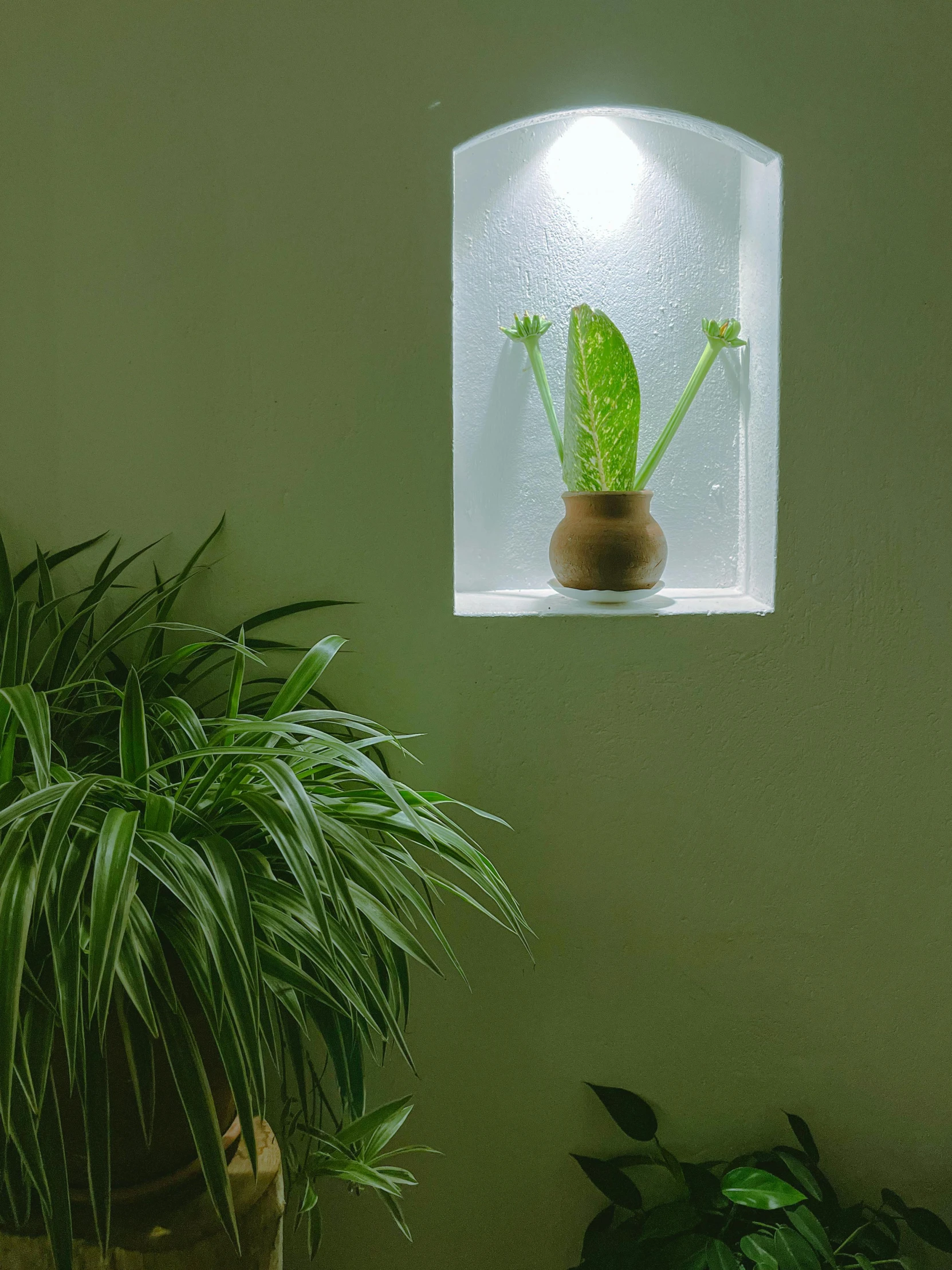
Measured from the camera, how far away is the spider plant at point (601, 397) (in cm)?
150

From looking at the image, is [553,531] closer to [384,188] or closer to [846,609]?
[846,609]

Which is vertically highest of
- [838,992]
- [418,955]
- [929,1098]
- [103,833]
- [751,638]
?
[751,638]

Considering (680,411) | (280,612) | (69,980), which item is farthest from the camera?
(680,411)

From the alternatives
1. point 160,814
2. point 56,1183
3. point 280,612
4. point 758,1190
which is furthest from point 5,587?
point 758,1190

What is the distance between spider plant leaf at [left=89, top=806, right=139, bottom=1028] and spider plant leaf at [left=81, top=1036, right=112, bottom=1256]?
8 cm

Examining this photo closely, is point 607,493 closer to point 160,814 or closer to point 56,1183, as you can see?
point 160,814

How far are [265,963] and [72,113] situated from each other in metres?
1.16

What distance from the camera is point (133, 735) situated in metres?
0.98

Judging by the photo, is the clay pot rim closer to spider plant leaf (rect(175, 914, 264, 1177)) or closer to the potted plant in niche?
Result: the potted plant in niche

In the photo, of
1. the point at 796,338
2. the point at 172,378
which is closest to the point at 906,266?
the point at 796,338

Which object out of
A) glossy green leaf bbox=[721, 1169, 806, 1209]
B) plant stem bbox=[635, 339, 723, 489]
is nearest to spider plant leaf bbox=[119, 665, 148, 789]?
plant stem bbox=[635, 339, 723, 489]

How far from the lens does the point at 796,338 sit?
1469 millimetres

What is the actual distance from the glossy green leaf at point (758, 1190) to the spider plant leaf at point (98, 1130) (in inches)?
38.7

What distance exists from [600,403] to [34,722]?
97 cm
